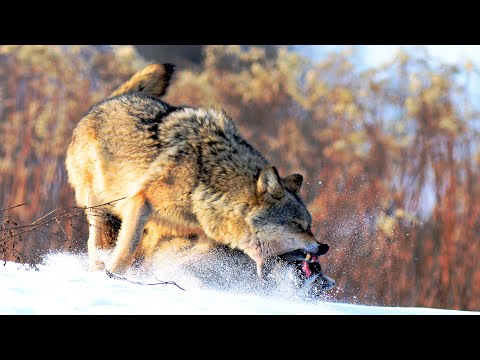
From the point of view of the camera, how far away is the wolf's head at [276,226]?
16.4 feet

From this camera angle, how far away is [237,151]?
5469 mm

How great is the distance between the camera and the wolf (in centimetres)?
507

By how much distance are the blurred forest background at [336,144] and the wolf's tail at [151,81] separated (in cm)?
271

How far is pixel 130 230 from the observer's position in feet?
17.5

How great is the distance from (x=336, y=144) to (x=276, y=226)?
5621mm

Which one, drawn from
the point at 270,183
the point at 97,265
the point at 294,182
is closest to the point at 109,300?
the point at 270,183

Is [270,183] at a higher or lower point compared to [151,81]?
lower

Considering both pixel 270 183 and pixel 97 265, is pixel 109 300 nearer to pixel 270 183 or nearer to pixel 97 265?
pixel 270 183

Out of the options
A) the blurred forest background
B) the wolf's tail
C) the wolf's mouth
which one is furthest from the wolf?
the blurred forest background

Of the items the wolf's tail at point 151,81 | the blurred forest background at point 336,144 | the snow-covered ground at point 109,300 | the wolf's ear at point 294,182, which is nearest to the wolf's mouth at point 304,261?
the snow-covered ground at point 109,300

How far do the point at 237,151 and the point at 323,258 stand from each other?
383 cm

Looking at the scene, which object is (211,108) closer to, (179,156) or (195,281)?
(179,156)

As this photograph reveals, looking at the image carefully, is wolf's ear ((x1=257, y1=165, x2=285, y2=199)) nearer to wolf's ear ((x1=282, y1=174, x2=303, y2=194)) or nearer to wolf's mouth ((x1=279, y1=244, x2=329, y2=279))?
wolf's ear ((x1=282, y1=174, x2=303, y2=194))

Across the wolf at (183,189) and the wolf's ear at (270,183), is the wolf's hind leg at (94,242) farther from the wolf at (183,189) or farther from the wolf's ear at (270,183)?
the wolf's ear at (270,183)
